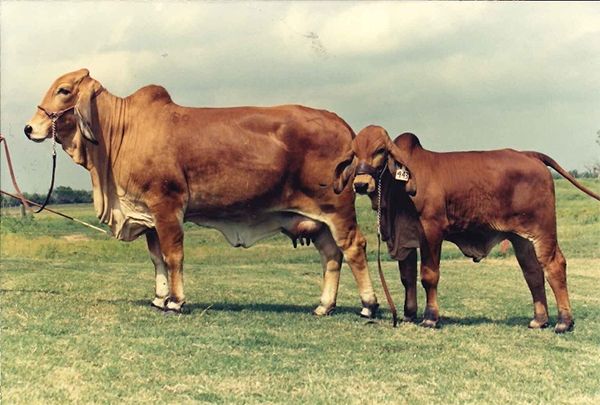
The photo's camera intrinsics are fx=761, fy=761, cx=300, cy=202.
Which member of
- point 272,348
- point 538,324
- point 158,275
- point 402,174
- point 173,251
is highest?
point 402,174

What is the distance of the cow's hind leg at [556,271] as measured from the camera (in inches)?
335

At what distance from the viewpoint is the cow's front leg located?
936cm

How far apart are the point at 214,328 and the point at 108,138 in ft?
9.53

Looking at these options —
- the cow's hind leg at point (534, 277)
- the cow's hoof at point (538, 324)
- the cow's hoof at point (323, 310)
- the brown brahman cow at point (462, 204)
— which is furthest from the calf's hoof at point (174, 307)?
the cow's hoof at point (538, 324)

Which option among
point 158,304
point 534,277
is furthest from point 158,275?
point 534,277

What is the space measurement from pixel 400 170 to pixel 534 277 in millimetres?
2244

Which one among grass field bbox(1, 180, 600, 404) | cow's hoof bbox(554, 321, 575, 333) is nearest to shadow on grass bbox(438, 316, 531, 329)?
grass field bbox(1, 180, 600, 404)

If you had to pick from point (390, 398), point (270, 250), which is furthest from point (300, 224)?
point (270, 250)

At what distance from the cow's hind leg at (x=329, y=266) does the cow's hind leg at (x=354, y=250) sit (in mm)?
247

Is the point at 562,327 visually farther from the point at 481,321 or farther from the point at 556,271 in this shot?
the point at 481,321

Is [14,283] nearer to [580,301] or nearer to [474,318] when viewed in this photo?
[474,318]

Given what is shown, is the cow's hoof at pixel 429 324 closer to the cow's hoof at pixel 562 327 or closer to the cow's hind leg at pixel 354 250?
the cow's hind leg at pixel 354 250

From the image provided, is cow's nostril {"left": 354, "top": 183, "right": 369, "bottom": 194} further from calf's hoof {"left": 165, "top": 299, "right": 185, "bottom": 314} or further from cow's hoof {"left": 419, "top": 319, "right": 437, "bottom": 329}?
calf's hoof {"left": 165, "top": 299, "right": 185, "bottom": 314}

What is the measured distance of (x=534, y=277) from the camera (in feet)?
29.6
